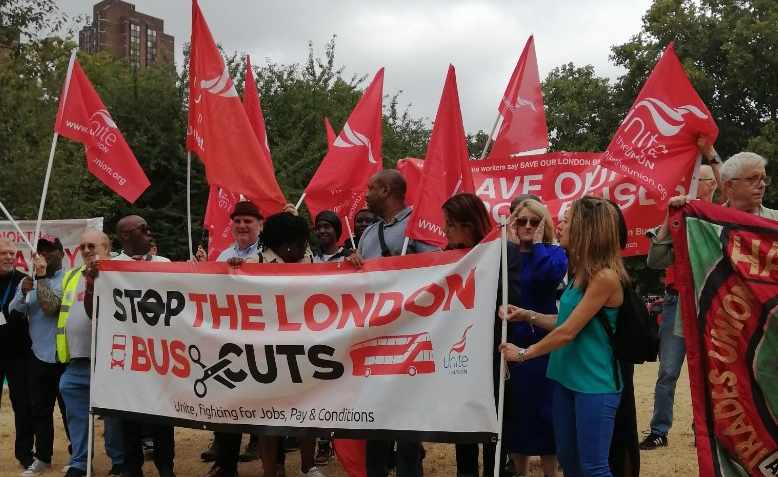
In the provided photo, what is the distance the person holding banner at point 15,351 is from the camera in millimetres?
7129

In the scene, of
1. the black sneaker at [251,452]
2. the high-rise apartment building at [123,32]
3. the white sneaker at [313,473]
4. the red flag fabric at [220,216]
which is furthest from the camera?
the high-rise apartment building at [123,32]

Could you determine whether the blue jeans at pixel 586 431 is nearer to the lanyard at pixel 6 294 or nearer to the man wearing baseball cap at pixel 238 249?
the man wearing baseball cap at pixel 238 249

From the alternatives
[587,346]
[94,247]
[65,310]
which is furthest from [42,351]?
[587,346]

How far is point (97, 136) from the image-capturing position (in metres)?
7.92

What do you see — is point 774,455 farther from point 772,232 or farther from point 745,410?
point 772,232

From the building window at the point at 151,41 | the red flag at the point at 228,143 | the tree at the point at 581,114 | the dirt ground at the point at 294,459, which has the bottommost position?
the dirt ground at the point at 294,459

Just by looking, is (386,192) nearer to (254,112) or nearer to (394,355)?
(394,355)

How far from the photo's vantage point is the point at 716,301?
435cm

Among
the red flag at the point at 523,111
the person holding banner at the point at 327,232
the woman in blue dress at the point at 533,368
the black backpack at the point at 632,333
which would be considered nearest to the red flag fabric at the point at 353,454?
the woman in blue dress at the point at 533,368

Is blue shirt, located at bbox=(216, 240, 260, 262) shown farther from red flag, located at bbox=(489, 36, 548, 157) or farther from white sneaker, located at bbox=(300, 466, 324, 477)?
red flag, located at bbox=(489, 36, 548, 157)

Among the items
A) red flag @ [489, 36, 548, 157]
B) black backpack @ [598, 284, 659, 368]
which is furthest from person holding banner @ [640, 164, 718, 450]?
black backpack @ [598, 284, 659, 368]

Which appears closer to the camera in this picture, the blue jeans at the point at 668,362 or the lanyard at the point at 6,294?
the lanyard at the point at 6,294

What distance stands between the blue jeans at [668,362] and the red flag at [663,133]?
57.9 inches

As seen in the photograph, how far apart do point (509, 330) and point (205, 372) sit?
196 centimetres
